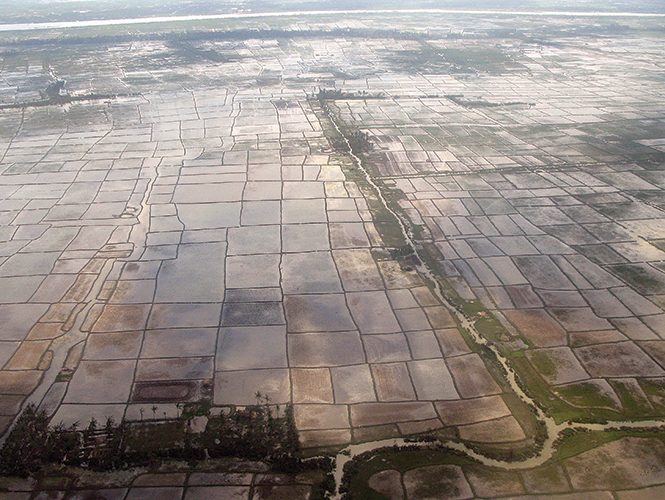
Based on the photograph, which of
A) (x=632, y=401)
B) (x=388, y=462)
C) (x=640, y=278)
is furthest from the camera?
(x=640, y=278)

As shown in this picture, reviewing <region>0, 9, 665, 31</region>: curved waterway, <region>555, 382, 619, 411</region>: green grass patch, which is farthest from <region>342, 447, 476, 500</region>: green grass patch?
<region>0, 9, 665, 31</region>: curved waterway

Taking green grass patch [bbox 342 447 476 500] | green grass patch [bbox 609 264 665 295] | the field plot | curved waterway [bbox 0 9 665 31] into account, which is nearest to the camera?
green grass patch [bbox 342 447 476 500]

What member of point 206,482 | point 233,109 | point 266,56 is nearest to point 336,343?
point 206,482

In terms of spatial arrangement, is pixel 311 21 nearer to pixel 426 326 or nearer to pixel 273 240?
pixel 273 240

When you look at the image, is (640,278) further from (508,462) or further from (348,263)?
(348,263)

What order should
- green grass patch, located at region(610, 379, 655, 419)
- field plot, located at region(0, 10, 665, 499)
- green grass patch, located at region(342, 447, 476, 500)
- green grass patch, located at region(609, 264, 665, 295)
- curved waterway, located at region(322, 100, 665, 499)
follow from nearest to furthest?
green grass patch, located at region(342, 447, 476, 500) < curved waterway, located at region(322, 100, 665, 499) < green grass patch, located at region(610, 379, 655, 419) < field plot, located at region(0, 10, 665, 499) < green grass patch, located at region(609, 264, 665, 295)

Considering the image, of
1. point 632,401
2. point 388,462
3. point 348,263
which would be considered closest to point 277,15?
point 348,263

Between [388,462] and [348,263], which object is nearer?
[388,462]

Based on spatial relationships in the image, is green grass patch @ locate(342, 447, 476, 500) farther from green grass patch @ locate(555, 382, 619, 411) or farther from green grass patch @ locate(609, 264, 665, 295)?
green grass patch @ locate(609, 264, 665, 295)

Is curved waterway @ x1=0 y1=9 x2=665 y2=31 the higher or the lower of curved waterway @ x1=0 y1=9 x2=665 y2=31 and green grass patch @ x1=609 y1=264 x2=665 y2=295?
the lower

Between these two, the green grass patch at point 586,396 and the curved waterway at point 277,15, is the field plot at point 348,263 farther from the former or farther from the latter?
the curved waterway at point 277,15
